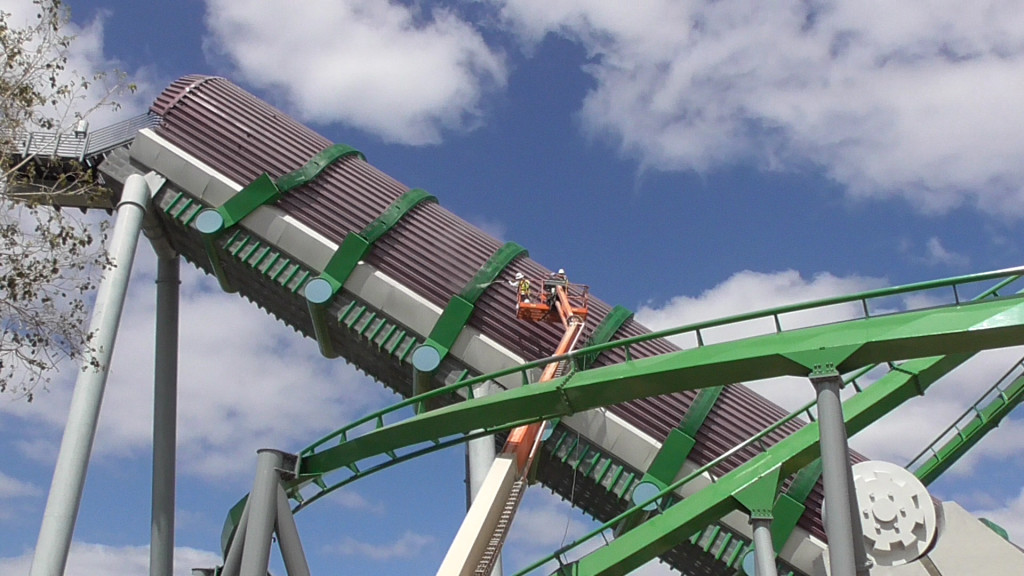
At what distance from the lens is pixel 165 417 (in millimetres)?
21062

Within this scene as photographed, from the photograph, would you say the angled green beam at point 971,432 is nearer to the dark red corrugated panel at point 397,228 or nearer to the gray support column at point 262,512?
the dark red corrugated panel at point 397,228

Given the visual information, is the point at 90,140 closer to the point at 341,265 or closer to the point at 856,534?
the point at 341,265

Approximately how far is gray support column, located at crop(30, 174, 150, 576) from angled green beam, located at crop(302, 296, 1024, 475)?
5885 mm

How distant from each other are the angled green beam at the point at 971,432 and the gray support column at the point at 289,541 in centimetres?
1230

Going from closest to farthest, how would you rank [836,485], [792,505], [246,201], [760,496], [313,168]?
1. [836,485]
2. [760,496]
3. [792,505]
4. [246,201]
5. [313,168]

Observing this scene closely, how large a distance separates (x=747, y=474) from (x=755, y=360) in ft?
7.58

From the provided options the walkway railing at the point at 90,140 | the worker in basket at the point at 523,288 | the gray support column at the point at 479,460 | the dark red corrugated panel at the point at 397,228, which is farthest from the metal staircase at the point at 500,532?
the walkway railing at the point at 90,140

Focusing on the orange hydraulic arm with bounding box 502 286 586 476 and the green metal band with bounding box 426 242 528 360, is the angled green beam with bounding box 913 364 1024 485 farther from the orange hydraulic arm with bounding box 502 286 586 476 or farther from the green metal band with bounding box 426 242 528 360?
the green metal band with bounding box 426 242 528 360

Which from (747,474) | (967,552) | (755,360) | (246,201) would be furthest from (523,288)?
(967,552)

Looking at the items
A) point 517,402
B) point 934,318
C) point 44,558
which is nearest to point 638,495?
point 517,402

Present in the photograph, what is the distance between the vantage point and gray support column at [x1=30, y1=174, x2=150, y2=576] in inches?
610

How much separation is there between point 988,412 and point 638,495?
7.37m

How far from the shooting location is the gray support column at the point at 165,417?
19797 millimetres

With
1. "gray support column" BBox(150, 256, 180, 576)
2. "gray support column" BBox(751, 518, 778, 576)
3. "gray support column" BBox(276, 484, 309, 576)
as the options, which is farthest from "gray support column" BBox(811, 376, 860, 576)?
"gray support column" BBox(150, 256, 180, 576)
